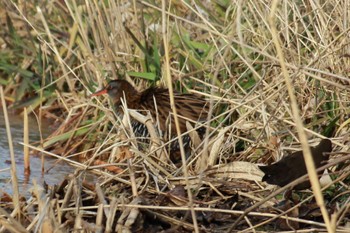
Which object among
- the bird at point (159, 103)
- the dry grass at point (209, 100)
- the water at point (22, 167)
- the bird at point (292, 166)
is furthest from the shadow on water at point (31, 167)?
the bird at point (292, 166)

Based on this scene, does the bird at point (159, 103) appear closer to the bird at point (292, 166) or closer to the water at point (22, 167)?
the water at point (22, 167)

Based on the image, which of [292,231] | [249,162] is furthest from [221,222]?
[249,162]

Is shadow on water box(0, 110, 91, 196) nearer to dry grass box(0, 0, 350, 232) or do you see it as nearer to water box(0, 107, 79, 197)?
water box(0, 107, 79, 197)

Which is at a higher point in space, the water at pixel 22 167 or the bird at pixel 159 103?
the bird at pixel 159 103

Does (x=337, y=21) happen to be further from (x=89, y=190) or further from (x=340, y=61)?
(x=89, y=190)

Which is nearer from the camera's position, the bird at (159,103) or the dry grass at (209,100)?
the dry grass at (209,100)

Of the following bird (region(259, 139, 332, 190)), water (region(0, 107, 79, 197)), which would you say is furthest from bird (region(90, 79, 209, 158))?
bird (region(259, 139, 332, 190))

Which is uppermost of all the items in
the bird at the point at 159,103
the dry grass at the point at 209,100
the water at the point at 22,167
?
the dry grass at the point at 209,100

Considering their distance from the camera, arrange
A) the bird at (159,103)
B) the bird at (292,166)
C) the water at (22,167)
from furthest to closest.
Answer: the bird at (159,103), the water at (22,167), the bird at (292,166)
